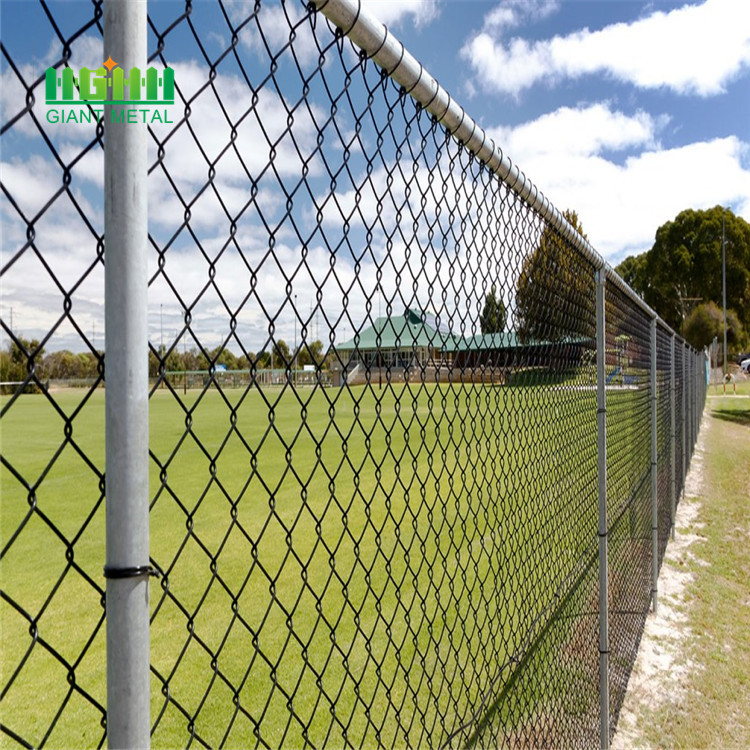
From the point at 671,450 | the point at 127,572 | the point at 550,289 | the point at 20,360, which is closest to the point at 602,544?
the point at 550,289

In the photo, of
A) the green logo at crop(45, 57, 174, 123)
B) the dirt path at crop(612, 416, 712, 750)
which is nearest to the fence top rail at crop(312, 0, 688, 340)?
the green logo at crop(45, 57, 174, 123)

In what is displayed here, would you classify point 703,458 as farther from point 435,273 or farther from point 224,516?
point 435,273

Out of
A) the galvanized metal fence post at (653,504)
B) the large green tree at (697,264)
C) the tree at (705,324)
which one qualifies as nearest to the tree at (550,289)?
the galvanized metal fence post at (653,504)

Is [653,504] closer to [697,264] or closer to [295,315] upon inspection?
[295,315]

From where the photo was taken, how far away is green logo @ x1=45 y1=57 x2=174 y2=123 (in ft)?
2.35

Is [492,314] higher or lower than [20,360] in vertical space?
higher

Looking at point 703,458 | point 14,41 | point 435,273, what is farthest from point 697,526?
point 14,41

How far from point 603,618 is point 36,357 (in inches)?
108

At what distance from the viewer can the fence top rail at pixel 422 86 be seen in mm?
1137

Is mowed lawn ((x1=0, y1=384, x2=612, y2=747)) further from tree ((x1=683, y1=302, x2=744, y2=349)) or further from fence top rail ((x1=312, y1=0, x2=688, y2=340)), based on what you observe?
tree ((x1=683, y1=302, x2=744, y2=349))

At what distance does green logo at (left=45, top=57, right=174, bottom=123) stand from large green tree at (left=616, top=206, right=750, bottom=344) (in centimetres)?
3793

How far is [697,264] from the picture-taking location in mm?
36375

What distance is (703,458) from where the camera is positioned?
10.9 meters

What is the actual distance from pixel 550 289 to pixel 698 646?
106 inches
